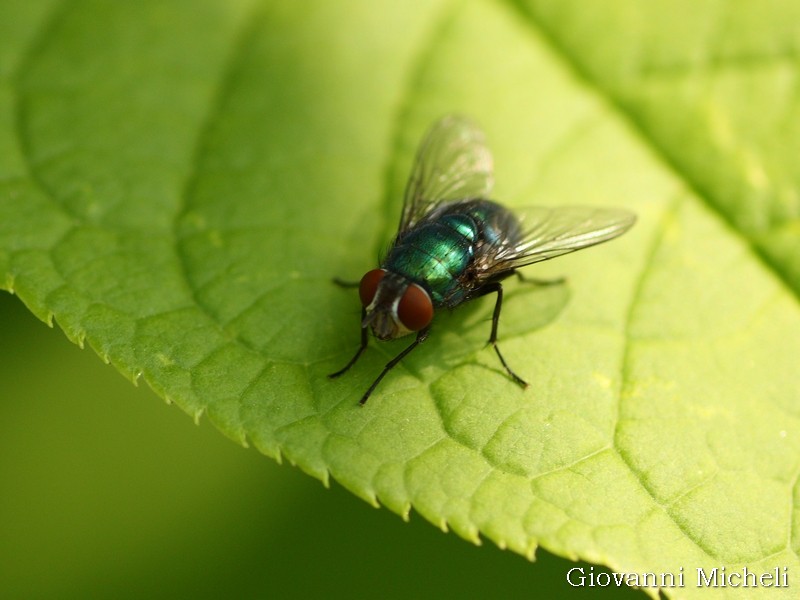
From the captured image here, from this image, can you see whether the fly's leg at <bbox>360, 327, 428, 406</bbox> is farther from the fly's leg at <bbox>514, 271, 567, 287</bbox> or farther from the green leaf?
the fly's leg at <bbox>514, 271, 567, 287</bbox>

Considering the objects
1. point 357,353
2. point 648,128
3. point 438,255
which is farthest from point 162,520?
point 648,128

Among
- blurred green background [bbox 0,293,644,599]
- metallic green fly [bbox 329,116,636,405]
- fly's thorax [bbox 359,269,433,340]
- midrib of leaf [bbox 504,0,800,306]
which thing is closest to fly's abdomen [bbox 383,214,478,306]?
metallic green fly [bbox 329,116,636,405]

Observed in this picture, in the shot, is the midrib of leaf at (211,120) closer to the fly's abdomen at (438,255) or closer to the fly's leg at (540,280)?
the fly's abdomen at (438,255)

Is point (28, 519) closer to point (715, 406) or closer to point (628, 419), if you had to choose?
point (628, 419)

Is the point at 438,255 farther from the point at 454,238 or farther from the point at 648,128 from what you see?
the point at 648,128

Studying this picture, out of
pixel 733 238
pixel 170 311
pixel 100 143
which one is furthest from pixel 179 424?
pixel 733 238
